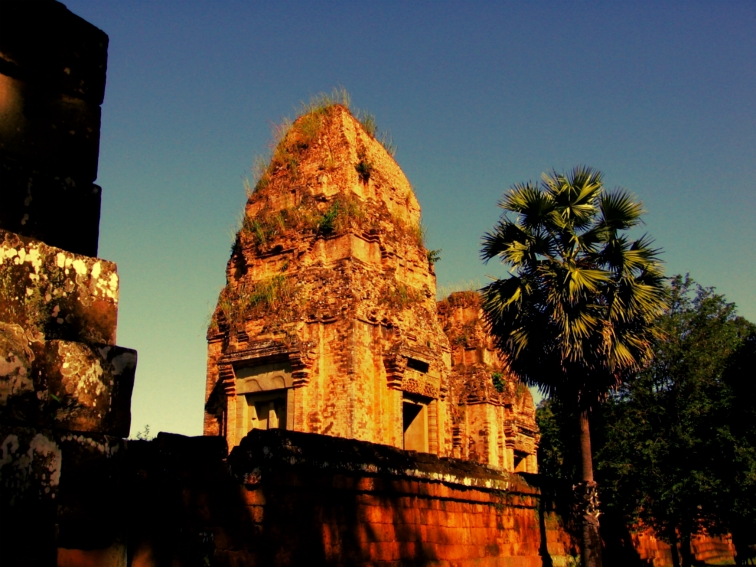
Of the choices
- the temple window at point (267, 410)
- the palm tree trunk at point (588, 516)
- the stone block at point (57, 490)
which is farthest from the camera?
the temple window at point (267, 410)

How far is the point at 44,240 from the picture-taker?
2.84 meters

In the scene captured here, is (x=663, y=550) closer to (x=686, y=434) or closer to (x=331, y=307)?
(x=686, y=434)

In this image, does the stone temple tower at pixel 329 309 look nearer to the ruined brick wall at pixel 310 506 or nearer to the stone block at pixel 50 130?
the ruined brick wall at pixel 310 506

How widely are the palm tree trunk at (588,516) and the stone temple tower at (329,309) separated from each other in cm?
367

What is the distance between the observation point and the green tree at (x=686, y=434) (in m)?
16.4

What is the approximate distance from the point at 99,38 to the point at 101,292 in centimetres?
105

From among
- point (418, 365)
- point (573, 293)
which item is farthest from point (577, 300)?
Answer: point (418, 365)

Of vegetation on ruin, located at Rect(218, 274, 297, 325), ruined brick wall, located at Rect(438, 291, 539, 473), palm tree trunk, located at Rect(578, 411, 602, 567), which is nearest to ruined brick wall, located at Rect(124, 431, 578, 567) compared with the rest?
palm tree trunk, located at Rect(578, 411, 602, 567)

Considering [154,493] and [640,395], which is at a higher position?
[640,395]

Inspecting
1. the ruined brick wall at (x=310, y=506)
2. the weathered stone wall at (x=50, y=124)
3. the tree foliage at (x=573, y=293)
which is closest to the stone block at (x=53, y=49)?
the weathered stone wall at (x=50, y=124)

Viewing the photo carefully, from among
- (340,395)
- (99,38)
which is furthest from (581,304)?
(99,38)

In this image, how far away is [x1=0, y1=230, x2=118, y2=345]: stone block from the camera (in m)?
2.63

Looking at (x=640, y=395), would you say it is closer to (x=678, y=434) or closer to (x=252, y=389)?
(x=678, y=434)

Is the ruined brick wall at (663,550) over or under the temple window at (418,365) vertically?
under
